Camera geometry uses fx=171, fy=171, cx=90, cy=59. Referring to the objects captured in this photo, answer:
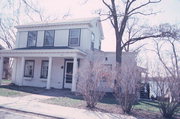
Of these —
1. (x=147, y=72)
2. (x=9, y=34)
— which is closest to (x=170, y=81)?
(x=147, y=72)

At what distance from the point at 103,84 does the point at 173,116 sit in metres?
3.77

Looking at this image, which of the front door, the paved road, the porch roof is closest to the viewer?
the paved road

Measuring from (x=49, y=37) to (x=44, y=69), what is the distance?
3459 mm

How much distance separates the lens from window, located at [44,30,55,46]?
59.3 feet

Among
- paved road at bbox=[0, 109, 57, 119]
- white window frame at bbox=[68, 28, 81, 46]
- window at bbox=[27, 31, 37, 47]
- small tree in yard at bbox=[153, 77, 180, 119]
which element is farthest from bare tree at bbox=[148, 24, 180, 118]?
window at bbox=[27, 31, 37, 47]

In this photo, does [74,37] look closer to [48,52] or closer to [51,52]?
[51,52]

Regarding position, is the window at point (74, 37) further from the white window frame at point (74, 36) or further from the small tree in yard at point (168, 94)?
the small tree in yard at point (168, 94)

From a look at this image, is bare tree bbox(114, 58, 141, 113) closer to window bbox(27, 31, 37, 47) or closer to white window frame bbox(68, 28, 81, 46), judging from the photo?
white window frame bbox(68, 28, 81, 46)

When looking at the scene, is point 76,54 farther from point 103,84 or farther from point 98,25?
point 98,25

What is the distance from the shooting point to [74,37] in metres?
17.1

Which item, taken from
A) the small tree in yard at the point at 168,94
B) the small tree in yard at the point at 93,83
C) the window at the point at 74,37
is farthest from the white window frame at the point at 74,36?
the small tree in yard at the point at 168,94

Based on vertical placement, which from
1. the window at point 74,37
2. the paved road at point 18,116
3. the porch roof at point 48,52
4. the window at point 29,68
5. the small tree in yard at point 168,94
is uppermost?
the window at point 74,37

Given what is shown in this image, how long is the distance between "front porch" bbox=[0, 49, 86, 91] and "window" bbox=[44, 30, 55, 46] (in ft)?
5.59

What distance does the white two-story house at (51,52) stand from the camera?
16078 millimetres
